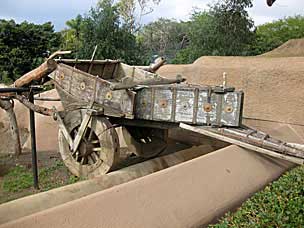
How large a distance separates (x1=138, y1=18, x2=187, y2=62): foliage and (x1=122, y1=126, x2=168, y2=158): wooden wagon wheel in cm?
1553

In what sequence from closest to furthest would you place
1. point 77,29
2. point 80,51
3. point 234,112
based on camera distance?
point 234,112 < point 80,51 < point 77,29

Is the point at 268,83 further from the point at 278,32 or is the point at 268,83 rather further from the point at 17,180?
the point at 278,32

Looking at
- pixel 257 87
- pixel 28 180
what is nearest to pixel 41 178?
pixel 28 180

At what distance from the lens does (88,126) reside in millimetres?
5645

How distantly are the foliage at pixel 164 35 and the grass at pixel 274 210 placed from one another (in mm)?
19022

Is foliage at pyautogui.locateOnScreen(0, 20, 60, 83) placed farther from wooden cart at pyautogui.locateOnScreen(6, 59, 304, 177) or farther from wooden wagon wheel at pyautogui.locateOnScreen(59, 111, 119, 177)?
wooden wagon wheel at pyautogui.locateOnScreen(59, 111, 119, 177)

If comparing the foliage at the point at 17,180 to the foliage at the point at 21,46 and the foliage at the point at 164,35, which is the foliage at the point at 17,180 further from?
the foliage at the point at 164,35

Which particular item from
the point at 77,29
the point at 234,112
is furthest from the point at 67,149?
the point at 77,29

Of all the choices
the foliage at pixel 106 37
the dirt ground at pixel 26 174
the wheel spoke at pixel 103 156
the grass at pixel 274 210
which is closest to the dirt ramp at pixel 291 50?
the foliage at pixel 106 37

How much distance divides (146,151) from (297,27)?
13744 mm

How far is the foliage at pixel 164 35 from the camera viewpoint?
22.3 m

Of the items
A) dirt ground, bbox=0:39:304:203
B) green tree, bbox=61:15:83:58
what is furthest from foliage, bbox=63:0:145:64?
dirt ground, bbox=0:39:304:203

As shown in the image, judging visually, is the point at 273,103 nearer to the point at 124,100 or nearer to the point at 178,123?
the point at 178,123

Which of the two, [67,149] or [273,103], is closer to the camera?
[67,149]
